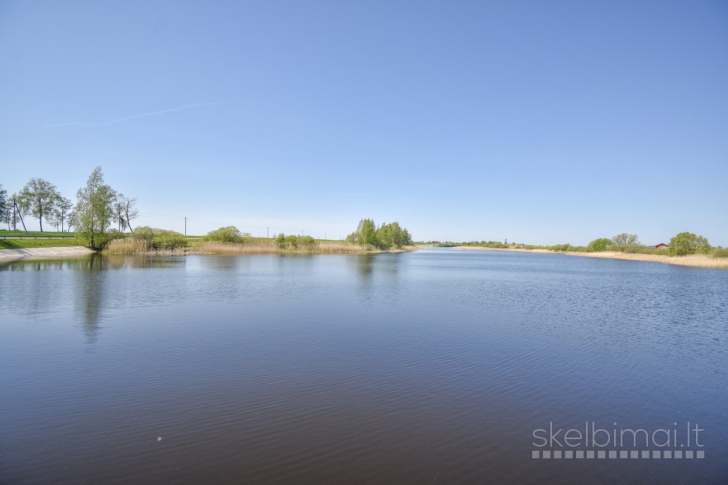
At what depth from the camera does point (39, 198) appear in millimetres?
A: 55562

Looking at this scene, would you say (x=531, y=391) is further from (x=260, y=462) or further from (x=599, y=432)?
(x=260, y=462)

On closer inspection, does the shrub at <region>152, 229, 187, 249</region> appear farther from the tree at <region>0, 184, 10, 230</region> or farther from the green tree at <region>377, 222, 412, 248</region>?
the green tree at <region>377, 222, 412, 248</region>

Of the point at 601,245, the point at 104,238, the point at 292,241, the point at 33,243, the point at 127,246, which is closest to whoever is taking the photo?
the point at 33,243

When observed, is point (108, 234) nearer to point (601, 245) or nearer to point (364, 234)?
point (364, 234)

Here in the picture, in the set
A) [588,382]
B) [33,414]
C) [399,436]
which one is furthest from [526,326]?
[33,414]

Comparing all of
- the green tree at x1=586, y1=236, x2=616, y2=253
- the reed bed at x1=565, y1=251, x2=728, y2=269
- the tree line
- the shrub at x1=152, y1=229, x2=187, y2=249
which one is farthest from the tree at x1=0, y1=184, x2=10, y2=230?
the green tree at x1=586, y1=236, x2=616, y2=253

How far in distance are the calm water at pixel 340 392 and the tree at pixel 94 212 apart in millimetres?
33551

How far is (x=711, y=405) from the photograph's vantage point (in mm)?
6309

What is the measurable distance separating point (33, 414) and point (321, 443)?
412cm

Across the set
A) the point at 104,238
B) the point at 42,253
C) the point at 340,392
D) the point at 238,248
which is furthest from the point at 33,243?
the point at 340,392

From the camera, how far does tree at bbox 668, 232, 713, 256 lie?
57.2m

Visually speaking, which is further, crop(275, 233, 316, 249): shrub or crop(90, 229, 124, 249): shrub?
crop(275, 233, 316, 249): shrub

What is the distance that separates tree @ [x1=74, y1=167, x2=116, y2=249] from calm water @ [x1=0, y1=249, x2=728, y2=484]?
33.6 metres

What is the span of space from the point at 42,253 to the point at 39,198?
26171mm
